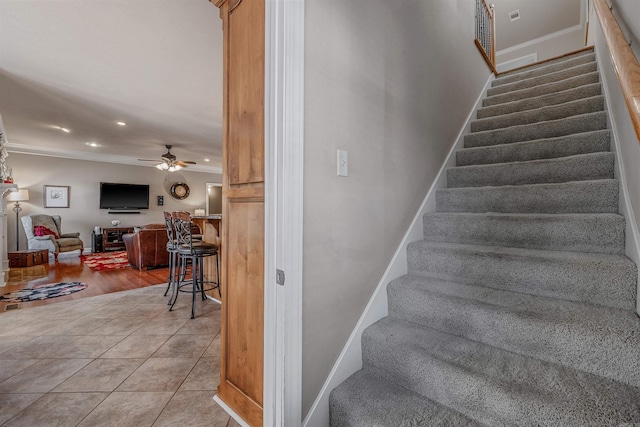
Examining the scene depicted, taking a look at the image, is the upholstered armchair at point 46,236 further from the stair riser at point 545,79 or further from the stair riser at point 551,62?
the stair riser at point 551,62

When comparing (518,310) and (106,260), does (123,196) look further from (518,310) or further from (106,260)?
(518,310)

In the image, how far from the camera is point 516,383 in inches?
42.7

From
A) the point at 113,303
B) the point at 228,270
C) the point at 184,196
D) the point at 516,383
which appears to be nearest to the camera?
the point at 516,383

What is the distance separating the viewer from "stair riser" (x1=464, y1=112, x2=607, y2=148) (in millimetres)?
2219

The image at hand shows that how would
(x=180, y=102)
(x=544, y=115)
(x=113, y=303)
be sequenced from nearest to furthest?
(x=544, y=115) < (x=113, y=303) < (x=180, y=102)

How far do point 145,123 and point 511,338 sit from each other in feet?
19.4

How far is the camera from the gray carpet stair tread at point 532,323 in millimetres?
1072

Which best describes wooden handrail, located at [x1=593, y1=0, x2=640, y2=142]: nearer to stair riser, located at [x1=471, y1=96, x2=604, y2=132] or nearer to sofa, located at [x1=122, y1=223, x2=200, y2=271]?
stair riser, located at [x1=471, y1=96, x2=604, y2=132]

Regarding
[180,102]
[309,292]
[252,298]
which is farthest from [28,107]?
[309,292]

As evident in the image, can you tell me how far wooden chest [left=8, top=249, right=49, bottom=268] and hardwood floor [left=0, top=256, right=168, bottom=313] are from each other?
214mm

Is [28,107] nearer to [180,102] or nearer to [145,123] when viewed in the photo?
[145,123]

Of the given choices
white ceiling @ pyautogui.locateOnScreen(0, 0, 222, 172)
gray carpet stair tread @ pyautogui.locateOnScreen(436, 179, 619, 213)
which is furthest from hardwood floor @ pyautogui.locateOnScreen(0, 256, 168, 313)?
gray carpet stair tread @ pyautogui.locateOnScreen(436, 179, 619, 213)

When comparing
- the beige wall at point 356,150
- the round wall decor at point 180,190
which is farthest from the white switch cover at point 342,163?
the round wall decor at point 180,190

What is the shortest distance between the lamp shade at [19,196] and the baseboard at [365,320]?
8.38 m
